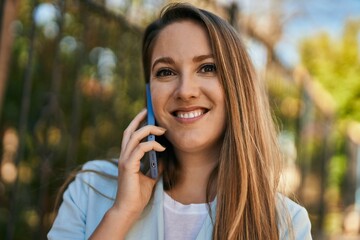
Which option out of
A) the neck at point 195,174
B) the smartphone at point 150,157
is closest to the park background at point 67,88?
the neck at point 195,174

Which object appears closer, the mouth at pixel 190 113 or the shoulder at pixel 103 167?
the mouth at pixel 190 113

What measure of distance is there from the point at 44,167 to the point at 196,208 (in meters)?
1.20

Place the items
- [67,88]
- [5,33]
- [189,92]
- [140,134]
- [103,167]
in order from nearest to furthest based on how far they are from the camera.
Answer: [189,92], [140,134], [103,167], [5,33], [67,88]

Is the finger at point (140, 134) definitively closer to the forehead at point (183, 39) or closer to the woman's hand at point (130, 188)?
the woman's hand at point (130, 188)

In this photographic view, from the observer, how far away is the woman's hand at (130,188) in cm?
208

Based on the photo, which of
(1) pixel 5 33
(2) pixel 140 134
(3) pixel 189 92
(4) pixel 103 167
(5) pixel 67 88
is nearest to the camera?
(3) pixel 189 92

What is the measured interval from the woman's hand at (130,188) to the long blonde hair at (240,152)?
174 mm

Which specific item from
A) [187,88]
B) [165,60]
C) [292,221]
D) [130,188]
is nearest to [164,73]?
[165,60]

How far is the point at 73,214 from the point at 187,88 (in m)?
0.61

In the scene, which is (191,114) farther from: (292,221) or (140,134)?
(292,221)

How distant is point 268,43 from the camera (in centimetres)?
590

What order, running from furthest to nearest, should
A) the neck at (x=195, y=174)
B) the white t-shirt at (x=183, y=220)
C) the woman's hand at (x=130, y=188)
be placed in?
the neck at (x=195, y=174) → the white t-shirt at (x=183, y=220) → the woman's hand at (x=130, y=188)

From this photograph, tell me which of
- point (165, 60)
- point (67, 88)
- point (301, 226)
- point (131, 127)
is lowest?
point (301, 226)

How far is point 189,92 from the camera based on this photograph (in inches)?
84.0
